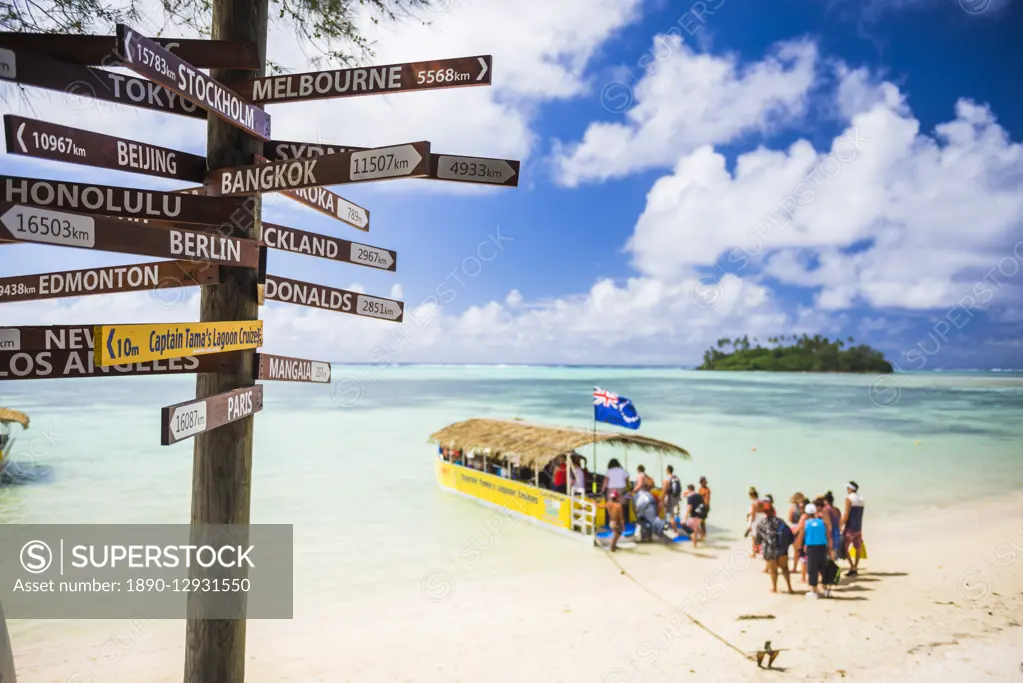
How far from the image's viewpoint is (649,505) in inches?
568

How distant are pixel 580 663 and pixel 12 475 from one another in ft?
81.2

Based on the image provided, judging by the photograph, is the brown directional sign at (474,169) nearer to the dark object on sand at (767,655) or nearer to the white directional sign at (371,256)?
the white directional sign at (371,256)

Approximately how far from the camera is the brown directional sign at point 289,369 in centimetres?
329

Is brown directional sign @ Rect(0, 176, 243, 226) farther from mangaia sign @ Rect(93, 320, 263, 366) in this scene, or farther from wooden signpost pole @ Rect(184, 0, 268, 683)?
mangaia sign @ Rect(93, 320, 263, 366)

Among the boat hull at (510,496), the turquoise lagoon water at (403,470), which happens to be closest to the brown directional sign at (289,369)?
the turquoise lagoon water at (403,470)

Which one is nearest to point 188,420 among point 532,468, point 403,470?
point 532,468

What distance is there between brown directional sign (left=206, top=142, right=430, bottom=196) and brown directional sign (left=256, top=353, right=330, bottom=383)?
80 centimetres

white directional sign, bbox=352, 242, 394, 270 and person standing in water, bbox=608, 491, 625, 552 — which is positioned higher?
white directional sign, bbox=352, 242, 394, 270

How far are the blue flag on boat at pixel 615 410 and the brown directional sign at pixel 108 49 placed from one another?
10.8m

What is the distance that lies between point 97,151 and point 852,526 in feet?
43.0

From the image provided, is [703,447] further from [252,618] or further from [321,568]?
[252,618]

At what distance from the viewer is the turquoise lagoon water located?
15328 millimetres

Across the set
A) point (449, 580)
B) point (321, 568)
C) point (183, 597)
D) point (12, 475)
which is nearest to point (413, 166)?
point (449, 580)

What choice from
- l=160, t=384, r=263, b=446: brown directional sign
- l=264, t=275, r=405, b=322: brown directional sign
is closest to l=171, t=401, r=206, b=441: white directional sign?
l=160, t=384, r=263, b=446: brown directional sign
